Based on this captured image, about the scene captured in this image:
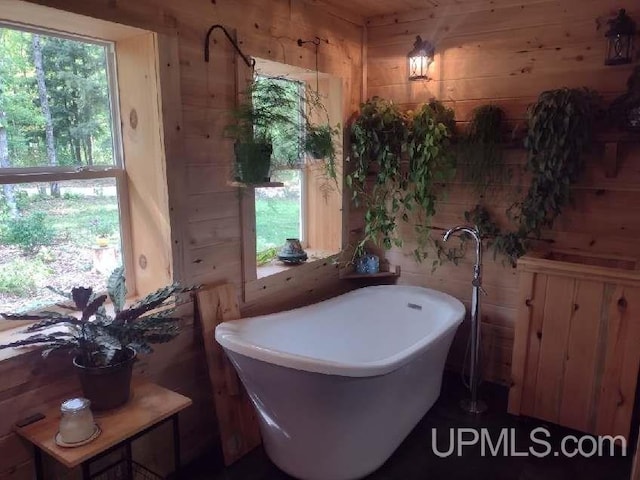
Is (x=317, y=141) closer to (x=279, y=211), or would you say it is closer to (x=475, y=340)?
(x=279, y=211)

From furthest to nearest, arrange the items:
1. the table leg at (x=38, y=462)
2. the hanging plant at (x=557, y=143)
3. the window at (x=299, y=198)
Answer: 1. the window at (x=299, y=198)
2. the hanging plant at (x=557, y=143)
3. the table leg at (x=38, y=462)

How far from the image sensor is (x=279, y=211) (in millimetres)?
2934

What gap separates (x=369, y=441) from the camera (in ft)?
6.84

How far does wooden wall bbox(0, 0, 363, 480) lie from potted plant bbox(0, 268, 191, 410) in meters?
0.15

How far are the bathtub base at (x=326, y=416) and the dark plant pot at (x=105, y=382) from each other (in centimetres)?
44

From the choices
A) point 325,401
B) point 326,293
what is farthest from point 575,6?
point 325,401

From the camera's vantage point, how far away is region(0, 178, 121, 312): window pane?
176cm

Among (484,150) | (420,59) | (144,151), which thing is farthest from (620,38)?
(144,151)

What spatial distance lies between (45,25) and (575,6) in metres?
2.48

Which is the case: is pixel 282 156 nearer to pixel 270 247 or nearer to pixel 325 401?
pixel 270 247

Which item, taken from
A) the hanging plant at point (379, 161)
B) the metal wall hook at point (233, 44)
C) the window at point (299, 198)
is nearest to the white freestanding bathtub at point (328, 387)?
the window at point (299, 198)

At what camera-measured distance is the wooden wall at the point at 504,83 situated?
2.49m

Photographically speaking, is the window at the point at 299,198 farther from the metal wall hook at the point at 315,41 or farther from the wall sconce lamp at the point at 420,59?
the wall sconce lamp at the point at 420,59

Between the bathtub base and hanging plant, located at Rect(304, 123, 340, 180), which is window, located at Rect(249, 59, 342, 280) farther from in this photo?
the bathtub base
